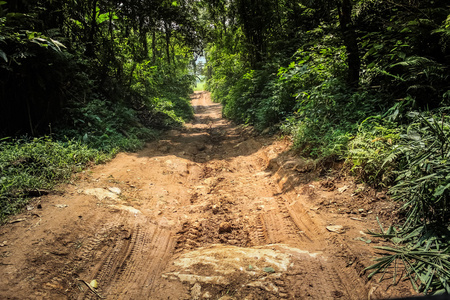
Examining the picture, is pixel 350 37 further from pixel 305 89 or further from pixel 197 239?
pixel 197 239

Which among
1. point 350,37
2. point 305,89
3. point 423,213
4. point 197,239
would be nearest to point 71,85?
point 197,239

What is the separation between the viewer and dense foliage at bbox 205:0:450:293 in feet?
6.57

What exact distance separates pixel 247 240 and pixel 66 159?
3.72 metres

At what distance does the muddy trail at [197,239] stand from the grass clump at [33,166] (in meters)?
0.22

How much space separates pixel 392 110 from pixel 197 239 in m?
3.57

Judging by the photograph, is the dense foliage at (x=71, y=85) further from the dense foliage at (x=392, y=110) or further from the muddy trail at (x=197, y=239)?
the dense foliage at (x=392, y=110)

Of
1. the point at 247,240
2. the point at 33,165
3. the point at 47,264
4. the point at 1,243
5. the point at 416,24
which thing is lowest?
the point at 247,240

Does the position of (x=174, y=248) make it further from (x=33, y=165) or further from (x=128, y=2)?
(x=128, y=2)

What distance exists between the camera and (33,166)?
12.2 ft

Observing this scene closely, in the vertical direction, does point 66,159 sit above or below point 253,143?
above

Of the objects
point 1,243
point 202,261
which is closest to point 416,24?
point 202,261

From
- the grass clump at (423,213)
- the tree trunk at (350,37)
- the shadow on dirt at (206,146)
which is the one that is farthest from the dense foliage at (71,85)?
the tree trunk at (350,37)

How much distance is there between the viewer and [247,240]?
2.83 meters

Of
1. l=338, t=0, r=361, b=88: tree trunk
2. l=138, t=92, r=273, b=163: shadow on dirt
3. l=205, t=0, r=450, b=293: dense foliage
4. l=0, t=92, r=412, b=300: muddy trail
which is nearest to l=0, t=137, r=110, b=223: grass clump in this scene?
l=0, t=92, r=412, b=300: muddy trail
